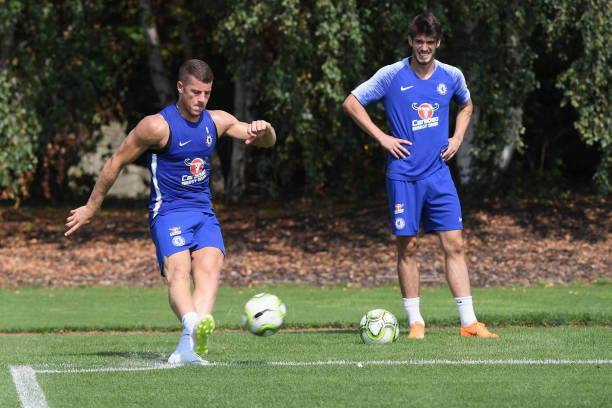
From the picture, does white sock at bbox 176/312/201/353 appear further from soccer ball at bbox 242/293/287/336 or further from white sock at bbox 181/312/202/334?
soccer ball at bbox 242/293/287/336

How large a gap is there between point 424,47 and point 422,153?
85 centimetres

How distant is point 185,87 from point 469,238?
10.7 m

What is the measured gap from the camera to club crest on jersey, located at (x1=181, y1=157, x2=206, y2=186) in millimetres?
6828

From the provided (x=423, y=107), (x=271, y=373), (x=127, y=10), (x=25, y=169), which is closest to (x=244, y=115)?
(x=127, y=10)

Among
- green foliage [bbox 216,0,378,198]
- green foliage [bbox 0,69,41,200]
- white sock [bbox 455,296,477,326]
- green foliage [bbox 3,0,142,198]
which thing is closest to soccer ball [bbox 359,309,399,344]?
white sock [bbox 455,296,477,326]

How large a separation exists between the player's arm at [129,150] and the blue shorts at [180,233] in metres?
0.43

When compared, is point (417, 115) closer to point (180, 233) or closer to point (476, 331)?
point (476, 331)

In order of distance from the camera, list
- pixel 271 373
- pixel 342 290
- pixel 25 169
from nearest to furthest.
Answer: pixel 271 373, pixel 342 290, pixel 25 169

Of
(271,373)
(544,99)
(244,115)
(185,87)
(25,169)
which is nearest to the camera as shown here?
(271,373)

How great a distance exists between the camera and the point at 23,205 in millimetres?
25047

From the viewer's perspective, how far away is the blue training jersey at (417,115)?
26.2 feet

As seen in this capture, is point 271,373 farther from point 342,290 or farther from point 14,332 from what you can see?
point 342,290

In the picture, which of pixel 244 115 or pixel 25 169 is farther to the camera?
pixel 244 115

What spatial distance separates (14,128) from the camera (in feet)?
53.2
